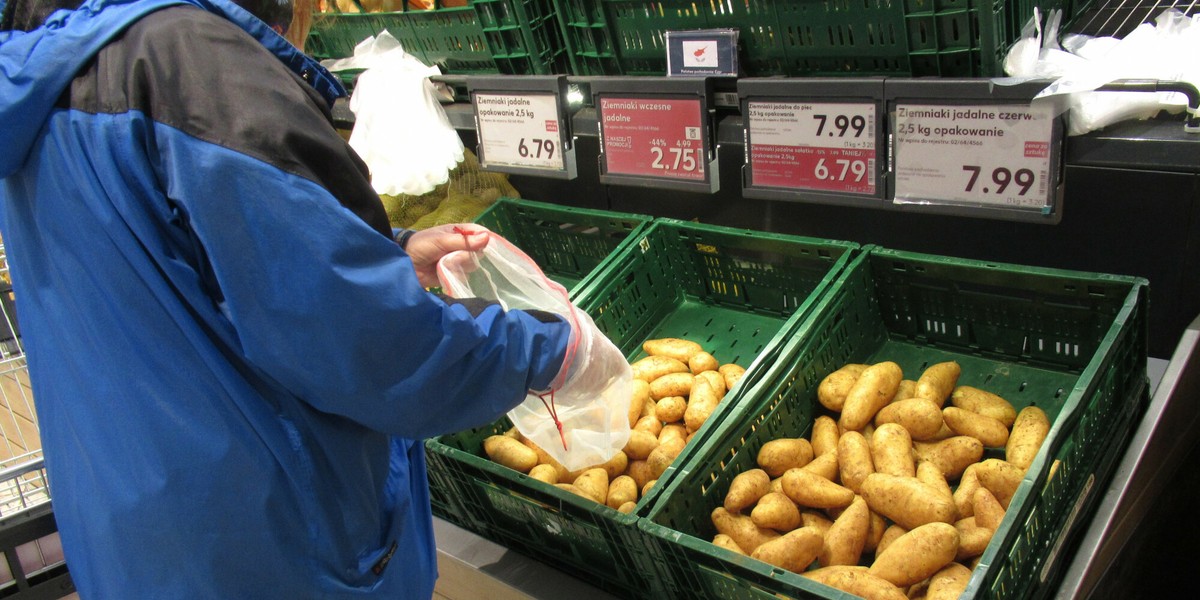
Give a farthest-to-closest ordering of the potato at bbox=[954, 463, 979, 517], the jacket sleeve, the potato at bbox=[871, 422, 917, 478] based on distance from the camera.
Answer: the potato at bbox=[871, 422, 917, 478], the potato at bbox=[954, 463, 979, 517], the jacket sleeve

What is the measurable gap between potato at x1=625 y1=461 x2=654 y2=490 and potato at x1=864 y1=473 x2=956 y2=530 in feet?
1.34

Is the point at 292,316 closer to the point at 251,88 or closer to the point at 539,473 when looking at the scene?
the point at 251,88

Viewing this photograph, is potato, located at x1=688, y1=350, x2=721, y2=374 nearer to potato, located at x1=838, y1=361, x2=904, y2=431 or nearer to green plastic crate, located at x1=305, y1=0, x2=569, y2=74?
potato, located at x1=838, y1=361, x2=904, y2=431

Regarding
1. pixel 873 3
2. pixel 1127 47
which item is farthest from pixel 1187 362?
pixel 873 3

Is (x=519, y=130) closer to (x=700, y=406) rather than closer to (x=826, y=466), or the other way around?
(x=700, y=406)

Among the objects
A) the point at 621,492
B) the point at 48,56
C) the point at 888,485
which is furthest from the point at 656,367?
the point at 48,56

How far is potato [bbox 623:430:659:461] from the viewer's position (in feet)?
5.97

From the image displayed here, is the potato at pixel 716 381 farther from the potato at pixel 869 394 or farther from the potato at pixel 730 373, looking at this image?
the potato at pixel 869 394

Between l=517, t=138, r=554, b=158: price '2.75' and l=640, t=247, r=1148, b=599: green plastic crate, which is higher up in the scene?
l=517, t=138, r=554, b=158: price '2.75'

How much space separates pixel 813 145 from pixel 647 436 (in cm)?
64

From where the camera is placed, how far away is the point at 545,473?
174cm

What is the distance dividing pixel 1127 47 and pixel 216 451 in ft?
4.80

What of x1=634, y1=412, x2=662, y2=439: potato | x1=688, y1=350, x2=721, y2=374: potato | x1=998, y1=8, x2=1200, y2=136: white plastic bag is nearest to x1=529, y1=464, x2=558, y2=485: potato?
x1=634, y1=412, x2=662, y2=439: potato

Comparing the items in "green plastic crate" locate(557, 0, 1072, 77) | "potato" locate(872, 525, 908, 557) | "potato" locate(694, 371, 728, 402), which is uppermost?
"green plastic crate" locate(557, 0, 1072, 77)
